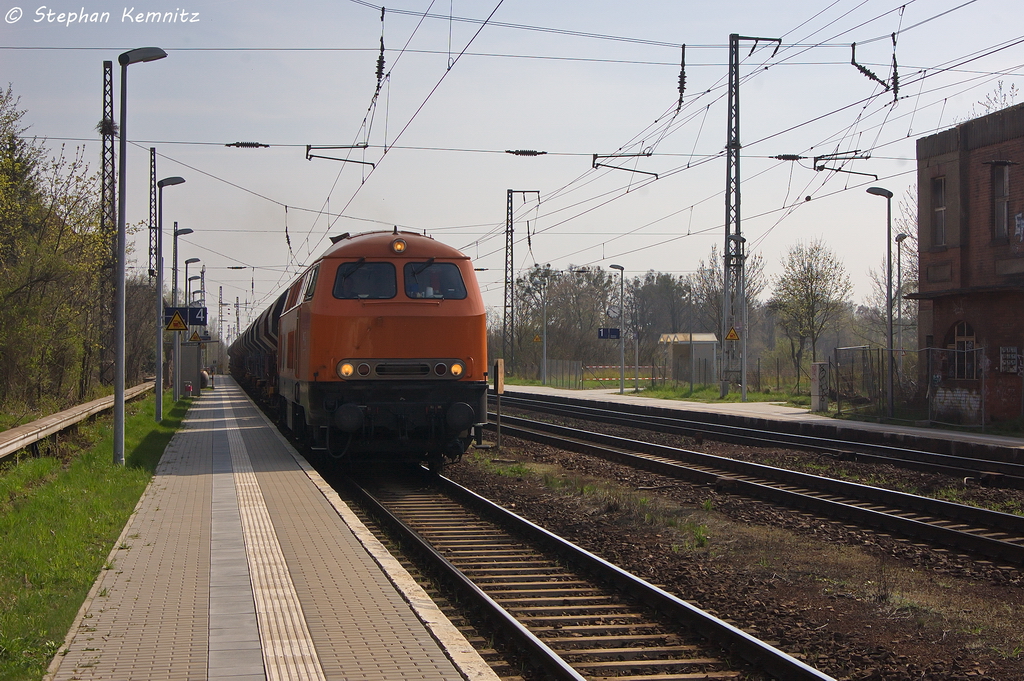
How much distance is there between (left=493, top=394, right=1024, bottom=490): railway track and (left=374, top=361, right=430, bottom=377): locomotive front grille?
7.63 metres

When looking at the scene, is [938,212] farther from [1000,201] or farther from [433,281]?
[433,281]

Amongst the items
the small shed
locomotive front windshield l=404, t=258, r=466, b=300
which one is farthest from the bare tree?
locomotive front windshield l=404, t=258, r=466, b=300

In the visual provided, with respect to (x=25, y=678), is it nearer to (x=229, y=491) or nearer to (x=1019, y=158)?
(x=229, y=491)

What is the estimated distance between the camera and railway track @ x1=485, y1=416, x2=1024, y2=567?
895 cm

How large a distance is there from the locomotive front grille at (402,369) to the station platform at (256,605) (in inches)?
105

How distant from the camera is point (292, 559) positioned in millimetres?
7316

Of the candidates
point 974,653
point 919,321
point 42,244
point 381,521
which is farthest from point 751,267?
point 974,653

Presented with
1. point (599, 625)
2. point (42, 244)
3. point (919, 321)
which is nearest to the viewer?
point (599, 625)

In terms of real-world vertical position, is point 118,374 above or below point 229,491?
above

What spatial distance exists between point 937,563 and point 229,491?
7.70m

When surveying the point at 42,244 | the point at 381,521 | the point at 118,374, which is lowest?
the point at 381,521

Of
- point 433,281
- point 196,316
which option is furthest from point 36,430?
point 196,316

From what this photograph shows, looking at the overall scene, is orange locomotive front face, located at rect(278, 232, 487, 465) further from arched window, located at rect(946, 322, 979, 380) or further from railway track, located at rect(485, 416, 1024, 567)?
arched window, located at rect(946, 322, 979, 380)

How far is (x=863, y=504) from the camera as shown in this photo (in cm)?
1120
